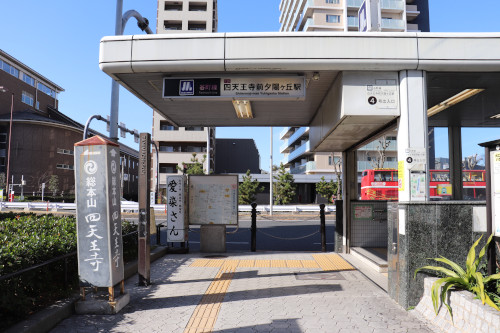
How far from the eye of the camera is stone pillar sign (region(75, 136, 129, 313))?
16.6 feet

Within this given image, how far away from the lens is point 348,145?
9.72 m

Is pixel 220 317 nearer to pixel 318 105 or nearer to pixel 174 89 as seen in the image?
pixel 174 89

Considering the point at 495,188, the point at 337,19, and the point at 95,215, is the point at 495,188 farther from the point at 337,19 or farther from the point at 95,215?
the point at 337,19

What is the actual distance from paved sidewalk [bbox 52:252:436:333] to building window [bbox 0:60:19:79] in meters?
62.1

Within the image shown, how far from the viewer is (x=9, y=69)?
2244 inches

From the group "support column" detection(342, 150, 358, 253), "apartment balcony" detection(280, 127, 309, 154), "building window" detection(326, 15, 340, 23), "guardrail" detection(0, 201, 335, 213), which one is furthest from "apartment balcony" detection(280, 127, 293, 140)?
"support column" detection(342, 150, 358, 253)

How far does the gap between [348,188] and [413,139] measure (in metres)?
4.66

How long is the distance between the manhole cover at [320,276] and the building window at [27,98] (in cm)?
6681

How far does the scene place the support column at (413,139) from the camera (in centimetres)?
562

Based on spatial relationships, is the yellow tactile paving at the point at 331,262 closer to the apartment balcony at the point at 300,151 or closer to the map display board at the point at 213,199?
the map display board at the point at 213,199

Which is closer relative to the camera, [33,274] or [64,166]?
[33,274]

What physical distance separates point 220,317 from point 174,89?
3941 millimetres

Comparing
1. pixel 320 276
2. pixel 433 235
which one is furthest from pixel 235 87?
pixel 320 276

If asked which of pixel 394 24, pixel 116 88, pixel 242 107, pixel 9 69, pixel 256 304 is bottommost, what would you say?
pixel 256 304
